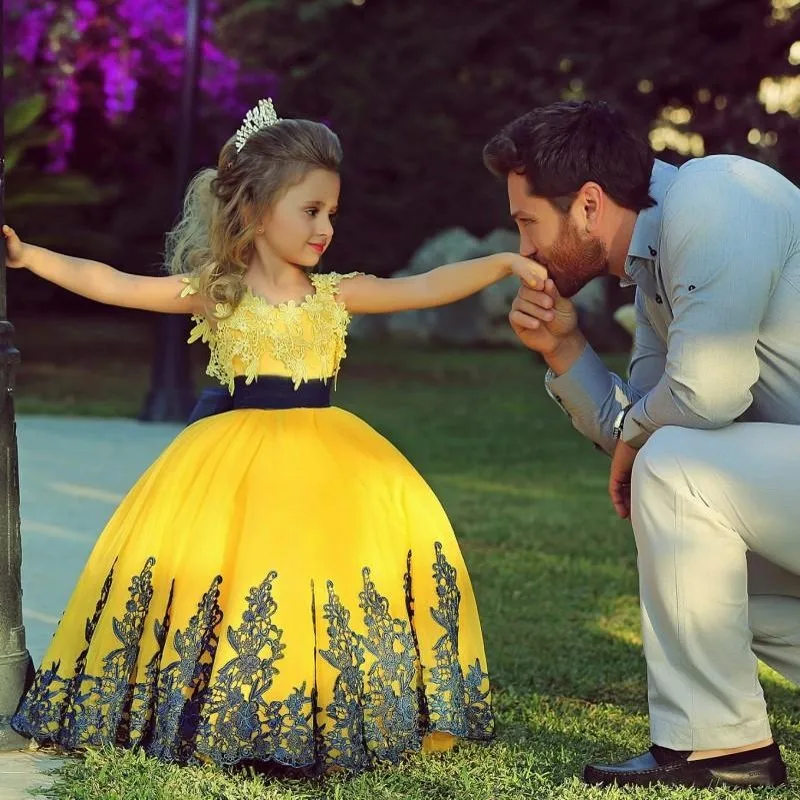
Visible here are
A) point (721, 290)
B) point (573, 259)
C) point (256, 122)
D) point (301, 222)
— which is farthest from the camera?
point (256, 122)

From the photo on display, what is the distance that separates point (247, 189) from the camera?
385 centimetres

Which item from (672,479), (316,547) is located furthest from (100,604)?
(672,479)

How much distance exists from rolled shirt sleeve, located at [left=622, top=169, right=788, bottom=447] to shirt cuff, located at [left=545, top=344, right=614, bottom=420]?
572 millimetres

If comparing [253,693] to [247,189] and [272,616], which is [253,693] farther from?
[247,189]

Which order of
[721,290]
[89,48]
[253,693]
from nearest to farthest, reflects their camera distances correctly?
[721,290] → [253,693] → [89,48]

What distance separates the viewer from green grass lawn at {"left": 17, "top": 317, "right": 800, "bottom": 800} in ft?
10.8

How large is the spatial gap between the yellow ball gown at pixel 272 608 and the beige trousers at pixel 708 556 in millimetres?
520

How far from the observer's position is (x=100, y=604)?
3.61 meters

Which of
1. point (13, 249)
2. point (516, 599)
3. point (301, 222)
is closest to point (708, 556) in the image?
point (301, 222)

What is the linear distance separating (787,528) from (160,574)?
4.50 feet

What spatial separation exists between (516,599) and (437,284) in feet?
6.50

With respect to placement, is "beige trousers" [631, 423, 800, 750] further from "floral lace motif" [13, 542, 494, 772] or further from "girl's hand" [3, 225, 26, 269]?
"girl's hand" [3, 225, 26, 269]

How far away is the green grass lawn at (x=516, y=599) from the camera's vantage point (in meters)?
3.30

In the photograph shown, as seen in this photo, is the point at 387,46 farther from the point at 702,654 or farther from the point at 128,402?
the point at 702,654
